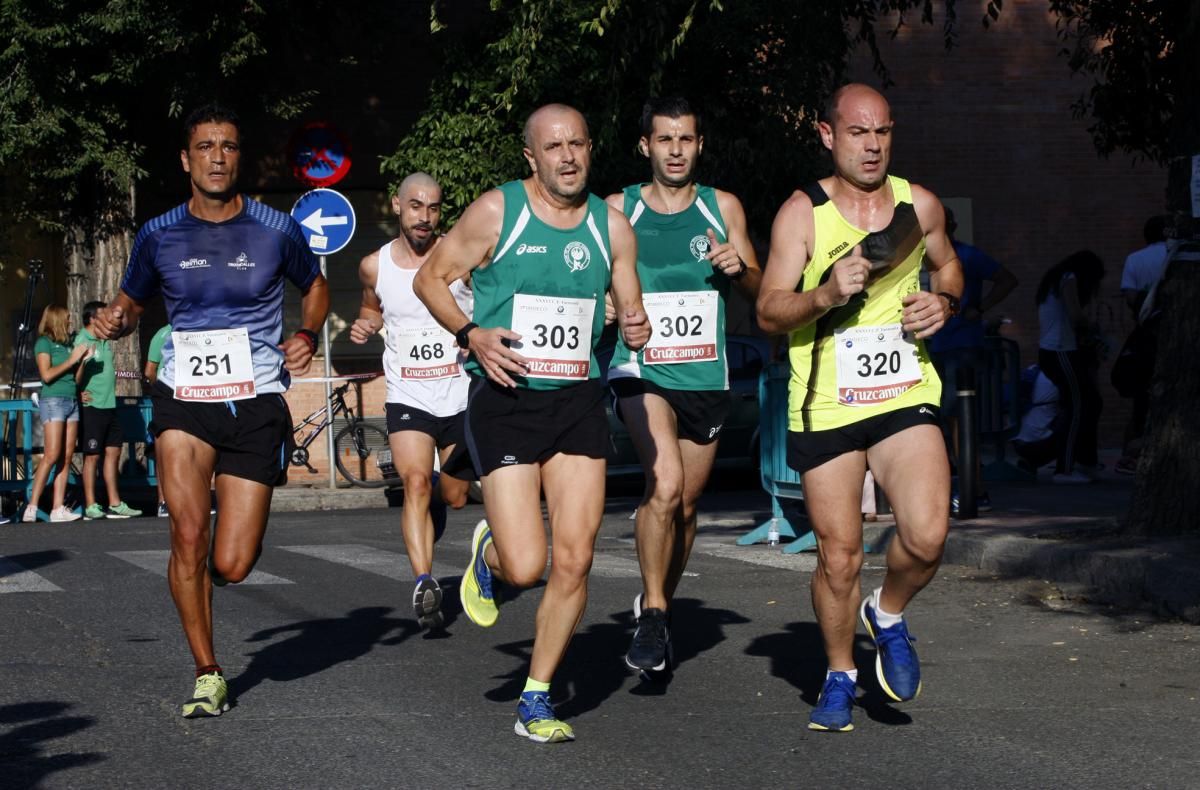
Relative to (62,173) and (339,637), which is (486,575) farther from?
(62,173)

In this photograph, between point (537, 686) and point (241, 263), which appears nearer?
point (537, 686)

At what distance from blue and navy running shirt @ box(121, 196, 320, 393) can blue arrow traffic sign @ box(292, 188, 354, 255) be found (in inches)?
453

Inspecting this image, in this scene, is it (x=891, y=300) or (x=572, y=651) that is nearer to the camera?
(x=891, y=300)

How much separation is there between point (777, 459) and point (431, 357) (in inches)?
141

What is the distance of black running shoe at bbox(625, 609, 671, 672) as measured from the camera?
693 cm

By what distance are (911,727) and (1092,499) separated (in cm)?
766

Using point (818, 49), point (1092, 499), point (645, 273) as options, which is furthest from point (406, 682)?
point (1092, 499)

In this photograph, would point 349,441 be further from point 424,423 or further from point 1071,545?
point 1071,545

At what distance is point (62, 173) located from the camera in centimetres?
1930

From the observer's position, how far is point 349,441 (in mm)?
20500

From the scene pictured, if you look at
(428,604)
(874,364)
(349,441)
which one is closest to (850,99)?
(874,364)

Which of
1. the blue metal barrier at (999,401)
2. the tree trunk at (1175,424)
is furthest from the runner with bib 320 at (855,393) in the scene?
the blue metal barrier at (999,401)

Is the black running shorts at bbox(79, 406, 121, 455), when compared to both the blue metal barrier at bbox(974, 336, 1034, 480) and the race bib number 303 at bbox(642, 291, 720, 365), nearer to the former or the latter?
the blue metal barrier at bbox(974, 336, 1034, 480)

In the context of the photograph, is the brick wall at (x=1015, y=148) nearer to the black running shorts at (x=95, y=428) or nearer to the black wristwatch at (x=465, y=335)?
the black running shorts at (x=95, y=428)
